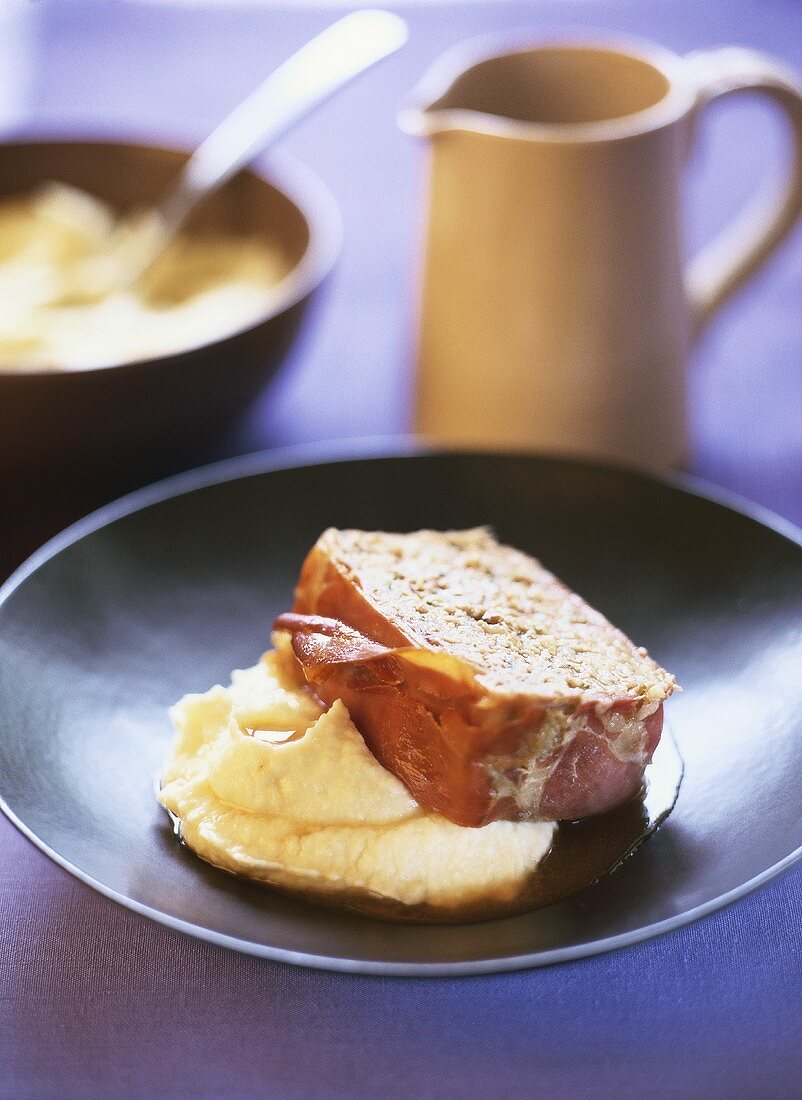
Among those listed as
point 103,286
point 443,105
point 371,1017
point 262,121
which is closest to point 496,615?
point 371,1017

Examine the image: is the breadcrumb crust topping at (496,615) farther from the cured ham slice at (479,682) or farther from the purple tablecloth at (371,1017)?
the purple tablecloth at (371,1017)

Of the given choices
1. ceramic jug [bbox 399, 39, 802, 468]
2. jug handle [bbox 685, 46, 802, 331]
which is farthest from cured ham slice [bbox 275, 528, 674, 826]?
jug handle [bbox 685, 46, 802, 331]

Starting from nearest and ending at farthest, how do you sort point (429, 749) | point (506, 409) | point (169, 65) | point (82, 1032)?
1. point (82, 1032)
2. point (429, 749)
3. point (506, 409)
4. point (169, 65)

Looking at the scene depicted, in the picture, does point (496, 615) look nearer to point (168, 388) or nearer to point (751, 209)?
point (168, 388)

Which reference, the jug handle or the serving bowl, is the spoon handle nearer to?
the serving bowl

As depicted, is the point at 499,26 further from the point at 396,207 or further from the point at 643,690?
the point at 643,690

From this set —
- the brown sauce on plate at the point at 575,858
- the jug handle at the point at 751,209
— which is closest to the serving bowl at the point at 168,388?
the jug handle at the point at 751,209

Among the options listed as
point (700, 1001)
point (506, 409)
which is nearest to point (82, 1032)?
point (700, 1001)
